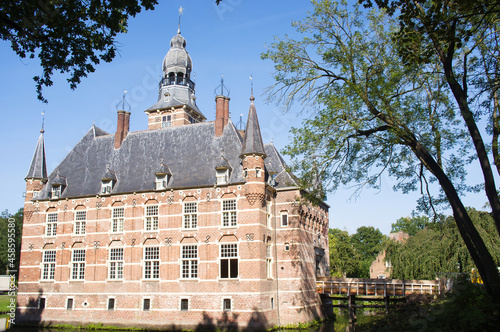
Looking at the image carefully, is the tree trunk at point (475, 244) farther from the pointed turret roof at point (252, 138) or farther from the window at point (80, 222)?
the window at point (80, 222)

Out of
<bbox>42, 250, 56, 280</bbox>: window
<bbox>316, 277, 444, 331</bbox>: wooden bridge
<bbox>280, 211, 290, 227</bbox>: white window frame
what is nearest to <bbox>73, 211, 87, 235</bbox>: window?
<bbox>42, 250, 56, 280</bbox>: window

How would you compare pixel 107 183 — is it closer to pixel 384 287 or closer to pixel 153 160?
pixel 153 160

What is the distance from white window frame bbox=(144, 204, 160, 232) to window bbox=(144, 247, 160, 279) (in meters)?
1.24

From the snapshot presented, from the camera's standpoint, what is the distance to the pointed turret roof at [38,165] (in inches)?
1201

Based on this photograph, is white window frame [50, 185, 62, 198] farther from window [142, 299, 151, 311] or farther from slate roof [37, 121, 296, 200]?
window [142, 299, 151, 311]

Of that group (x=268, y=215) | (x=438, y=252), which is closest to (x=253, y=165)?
(x=268, y=215)

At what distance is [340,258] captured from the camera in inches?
2188

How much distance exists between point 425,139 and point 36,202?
25699mm

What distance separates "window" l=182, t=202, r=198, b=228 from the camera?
25922 mm

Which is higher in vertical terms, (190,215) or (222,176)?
(222,176)

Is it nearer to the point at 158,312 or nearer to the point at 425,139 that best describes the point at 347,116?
the point at 425,139

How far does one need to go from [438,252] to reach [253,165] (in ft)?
41.3

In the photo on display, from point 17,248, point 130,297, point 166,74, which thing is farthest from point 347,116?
point 17,248

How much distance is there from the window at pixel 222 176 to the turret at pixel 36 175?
43.5 feet
